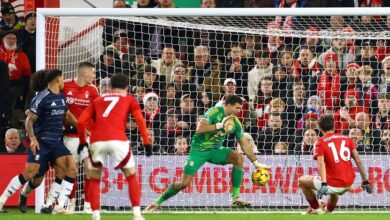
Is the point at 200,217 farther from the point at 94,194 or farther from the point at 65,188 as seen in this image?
the point at 94,194

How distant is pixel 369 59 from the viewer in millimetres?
18328

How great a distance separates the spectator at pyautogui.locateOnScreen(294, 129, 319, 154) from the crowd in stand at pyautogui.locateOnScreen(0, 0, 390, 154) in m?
0.02

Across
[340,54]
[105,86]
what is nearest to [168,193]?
[105,86]

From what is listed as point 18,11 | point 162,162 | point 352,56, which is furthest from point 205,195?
point 18,11

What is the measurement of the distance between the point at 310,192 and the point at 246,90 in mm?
3246

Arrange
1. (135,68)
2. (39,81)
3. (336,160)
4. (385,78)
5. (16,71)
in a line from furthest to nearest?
(16,71) < (135,68) < (385,78) < (39,81) < (336,160)

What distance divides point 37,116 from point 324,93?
16.8 feet

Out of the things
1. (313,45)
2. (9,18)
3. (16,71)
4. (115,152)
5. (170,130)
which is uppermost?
(9,18)

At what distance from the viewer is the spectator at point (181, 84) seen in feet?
59.4

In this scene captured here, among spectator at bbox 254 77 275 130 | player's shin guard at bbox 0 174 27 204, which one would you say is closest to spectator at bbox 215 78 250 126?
spectator at bbox 254 77 275 130

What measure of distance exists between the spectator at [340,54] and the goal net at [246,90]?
0.05 feet

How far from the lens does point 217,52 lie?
61.5 ft

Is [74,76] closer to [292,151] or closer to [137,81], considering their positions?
[137,81]

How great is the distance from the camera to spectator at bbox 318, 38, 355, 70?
1839 cm
